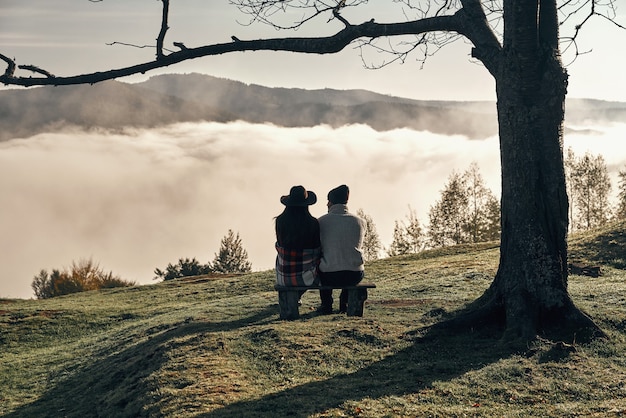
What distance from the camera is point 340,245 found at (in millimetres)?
13695

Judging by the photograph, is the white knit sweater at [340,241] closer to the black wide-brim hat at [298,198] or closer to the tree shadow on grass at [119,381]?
the black wide-brim hat at [298,198]

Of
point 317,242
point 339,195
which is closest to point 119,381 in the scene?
point 317,242

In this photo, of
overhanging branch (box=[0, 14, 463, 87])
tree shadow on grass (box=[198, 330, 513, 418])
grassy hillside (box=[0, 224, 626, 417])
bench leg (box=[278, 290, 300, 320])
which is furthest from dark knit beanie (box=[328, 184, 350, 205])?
tree shadow on grass (box=[198, 330, 513, 418])

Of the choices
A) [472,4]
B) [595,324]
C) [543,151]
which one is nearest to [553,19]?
[472,4]

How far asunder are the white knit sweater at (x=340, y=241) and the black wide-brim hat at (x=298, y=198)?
0.41m

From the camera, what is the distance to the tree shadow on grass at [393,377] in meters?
9.20

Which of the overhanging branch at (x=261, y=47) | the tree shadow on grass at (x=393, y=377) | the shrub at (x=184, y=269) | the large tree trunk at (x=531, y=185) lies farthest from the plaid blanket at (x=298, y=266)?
the shrub at (x=184, y=269)

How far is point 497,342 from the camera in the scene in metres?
11.7

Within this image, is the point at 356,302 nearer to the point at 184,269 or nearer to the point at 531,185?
the point at 531,185

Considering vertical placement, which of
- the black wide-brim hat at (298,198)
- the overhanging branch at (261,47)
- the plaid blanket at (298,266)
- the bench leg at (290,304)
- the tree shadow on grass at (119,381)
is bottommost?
the tree shadow on grass at (119,381)

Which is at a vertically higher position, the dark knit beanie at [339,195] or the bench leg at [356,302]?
the dark knit beanie at [339,195]

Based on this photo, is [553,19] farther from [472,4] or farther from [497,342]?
[497,342]

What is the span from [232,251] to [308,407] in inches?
3263

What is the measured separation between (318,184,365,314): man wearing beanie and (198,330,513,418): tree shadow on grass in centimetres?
216
